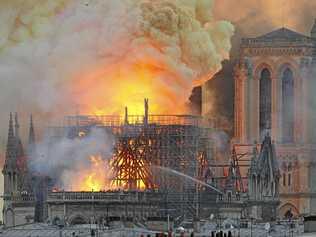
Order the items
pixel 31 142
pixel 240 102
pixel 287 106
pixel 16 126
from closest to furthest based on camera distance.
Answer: pixel 16 126 → pixel 31 142 → pixel 240 102 → pixel 287 106

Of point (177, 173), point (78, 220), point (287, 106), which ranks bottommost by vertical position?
point (78, 220)

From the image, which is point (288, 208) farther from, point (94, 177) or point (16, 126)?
point (16, 126)

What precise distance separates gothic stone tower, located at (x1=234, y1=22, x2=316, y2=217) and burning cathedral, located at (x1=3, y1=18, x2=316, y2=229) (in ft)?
0.27

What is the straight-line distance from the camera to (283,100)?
573 feet

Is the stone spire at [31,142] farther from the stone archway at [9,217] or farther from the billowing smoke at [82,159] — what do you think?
the stone archway at [9,217]

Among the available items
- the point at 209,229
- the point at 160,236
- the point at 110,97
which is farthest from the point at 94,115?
→ the point at 160,236

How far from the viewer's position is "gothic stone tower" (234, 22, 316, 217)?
17225 centimetres

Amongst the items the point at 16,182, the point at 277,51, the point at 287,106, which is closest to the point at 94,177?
the point at 16,182

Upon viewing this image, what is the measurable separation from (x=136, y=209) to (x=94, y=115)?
6687 mm

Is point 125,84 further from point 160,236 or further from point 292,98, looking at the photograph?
point 160,236

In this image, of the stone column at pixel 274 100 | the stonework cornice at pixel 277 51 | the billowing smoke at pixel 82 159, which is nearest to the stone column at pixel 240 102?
the stonework cornice at pixel 277 51

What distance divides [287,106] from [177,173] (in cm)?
2048

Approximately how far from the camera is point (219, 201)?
157m

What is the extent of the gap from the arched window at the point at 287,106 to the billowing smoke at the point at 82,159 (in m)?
20.5
